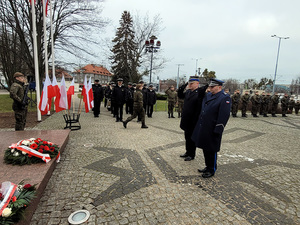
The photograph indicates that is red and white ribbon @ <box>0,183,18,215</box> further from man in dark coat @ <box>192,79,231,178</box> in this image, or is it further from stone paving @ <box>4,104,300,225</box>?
man in dark coat @ <box>192,79,231,178</box>

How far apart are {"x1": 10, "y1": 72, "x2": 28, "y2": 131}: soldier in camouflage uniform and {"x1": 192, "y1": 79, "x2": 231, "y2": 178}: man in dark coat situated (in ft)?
17.5

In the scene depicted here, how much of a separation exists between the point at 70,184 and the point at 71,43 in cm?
1213

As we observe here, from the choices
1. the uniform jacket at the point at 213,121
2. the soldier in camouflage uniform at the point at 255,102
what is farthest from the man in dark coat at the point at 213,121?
the soldier in camouflage uniform at the point at 255,102

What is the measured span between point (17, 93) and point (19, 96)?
11 centimetres

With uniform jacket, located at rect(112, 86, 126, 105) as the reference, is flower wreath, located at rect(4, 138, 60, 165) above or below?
below

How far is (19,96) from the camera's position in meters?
5.44

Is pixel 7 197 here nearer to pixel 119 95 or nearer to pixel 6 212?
pixel 6 212

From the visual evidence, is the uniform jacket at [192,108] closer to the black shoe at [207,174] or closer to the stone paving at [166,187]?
the stone paving at [166,187]

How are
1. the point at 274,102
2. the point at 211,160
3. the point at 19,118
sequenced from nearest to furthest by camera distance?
1. the point at 211,160
2. the point at 19,118
3. the point at 274,102

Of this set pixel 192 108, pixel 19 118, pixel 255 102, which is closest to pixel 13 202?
pixel 192 108

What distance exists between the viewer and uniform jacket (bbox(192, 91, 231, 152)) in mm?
3283

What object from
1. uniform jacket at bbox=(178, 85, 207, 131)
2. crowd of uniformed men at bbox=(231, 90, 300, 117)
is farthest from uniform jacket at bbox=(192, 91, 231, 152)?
crowd of uniformed men at bbox=(231, 90, 300, 117)

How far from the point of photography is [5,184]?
216 cm

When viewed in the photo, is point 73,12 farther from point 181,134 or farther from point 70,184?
point 70,184
